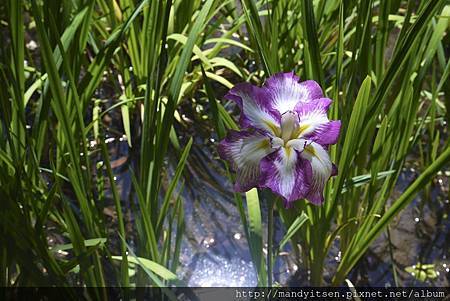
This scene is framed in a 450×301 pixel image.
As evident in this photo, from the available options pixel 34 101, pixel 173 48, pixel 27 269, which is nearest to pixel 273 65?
pixel 173 48

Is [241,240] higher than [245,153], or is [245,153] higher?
[245,153]

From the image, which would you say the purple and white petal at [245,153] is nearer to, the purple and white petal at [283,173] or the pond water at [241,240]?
the purple and white petal at [283,173]

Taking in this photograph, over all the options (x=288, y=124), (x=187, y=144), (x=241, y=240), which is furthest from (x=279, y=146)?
(x=241, y=240)

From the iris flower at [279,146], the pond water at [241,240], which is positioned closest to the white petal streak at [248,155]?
the iris flower at [279,146]

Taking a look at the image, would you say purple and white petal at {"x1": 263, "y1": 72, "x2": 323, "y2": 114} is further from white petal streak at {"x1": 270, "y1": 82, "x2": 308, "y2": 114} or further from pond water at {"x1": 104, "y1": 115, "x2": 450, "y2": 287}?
pond water at {"x1": 104, "y1": 115, "x2": 450, "y2": 287}

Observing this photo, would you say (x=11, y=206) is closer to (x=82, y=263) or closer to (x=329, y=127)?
(x=82, y=263)

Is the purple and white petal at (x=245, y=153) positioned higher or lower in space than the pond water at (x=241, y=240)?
higher

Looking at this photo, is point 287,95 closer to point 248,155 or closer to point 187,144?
point 248,155
